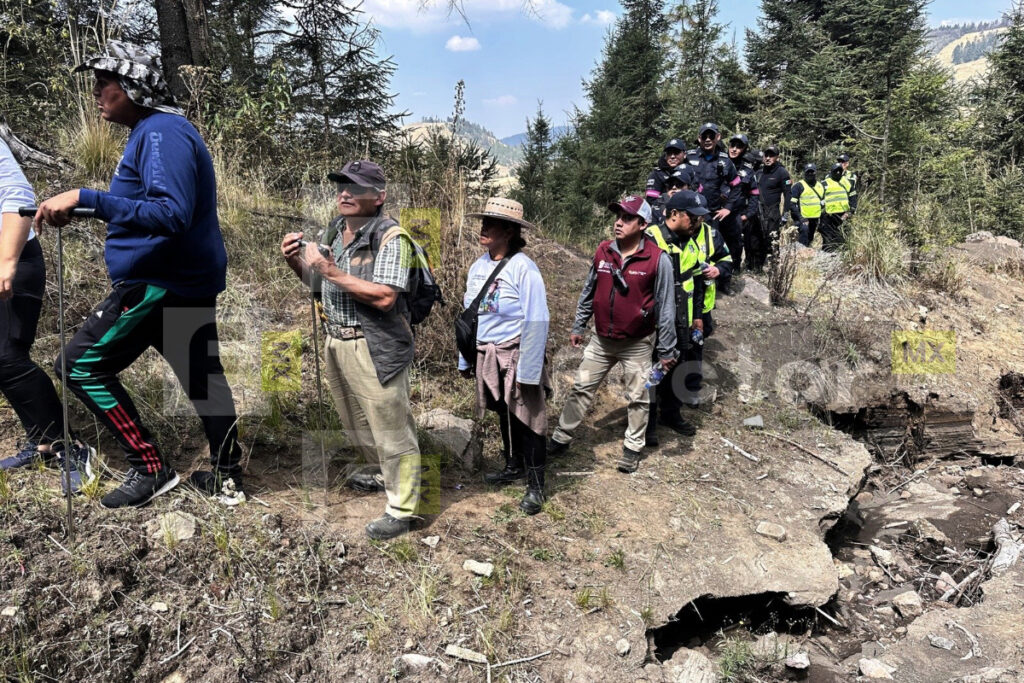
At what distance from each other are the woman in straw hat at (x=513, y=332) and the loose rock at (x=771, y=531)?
1.52m

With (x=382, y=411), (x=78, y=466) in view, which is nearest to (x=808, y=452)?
(x=382, y=411)

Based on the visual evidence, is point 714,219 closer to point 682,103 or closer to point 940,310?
point 940,310

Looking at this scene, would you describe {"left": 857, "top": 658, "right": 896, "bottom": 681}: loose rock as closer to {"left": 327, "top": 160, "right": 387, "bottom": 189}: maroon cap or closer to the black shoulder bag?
the black shoulder bag

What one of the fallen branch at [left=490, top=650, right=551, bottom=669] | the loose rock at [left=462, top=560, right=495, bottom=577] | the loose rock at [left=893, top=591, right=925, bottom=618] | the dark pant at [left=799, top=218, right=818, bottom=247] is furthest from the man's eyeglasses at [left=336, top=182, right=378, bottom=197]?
the dark pant at [left=799, top=218, right=818, bottom=247]

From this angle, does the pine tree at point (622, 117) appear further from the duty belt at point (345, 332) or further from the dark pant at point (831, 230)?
the duty belt at point (345, 332)

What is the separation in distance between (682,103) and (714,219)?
40.2ft

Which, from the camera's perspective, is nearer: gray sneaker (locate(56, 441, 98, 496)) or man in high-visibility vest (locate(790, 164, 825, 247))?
gray sneaker (locate(56, 441, 98, 496))

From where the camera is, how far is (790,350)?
6797mm

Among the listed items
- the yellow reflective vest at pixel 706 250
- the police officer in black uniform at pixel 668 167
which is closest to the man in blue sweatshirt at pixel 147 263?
the yellow reflective vest at pixel 706 250

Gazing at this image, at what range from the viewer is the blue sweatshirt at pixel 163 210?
7.60 ft

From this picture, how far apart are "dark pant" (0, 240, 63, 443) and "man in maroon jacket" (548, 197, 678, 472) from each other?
3.20 meters

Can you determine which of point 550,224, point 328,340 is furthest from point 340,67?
point 328,340

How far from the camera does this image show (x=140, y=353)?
8.87 feet

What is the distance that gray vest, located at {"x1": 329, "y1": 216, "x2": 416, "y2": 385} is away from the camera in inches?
111
